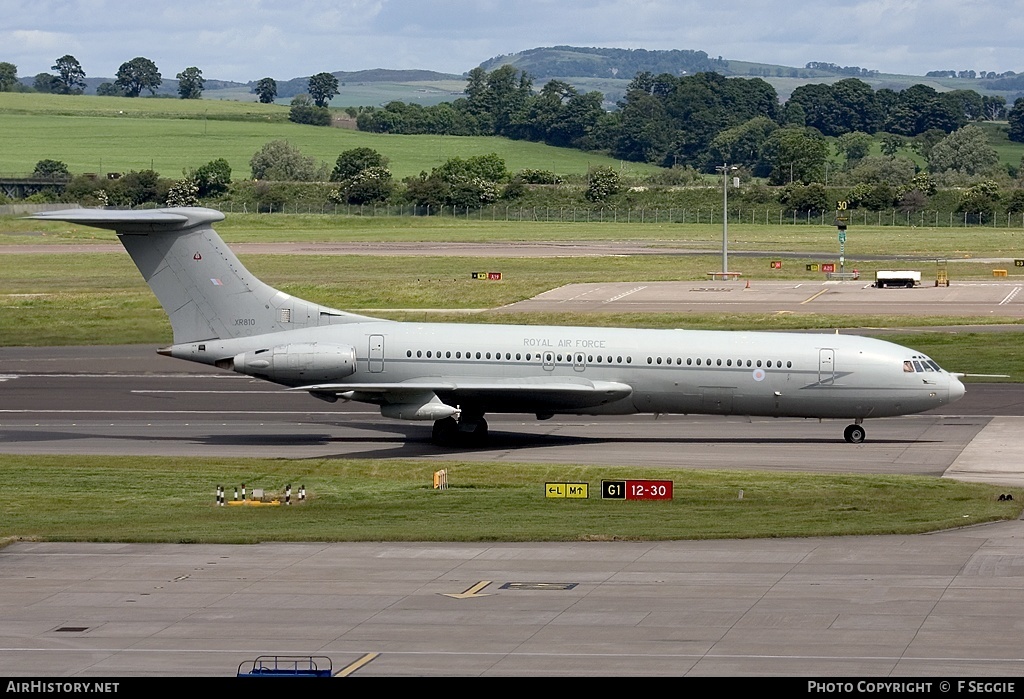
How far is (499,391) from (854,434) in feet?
38.8

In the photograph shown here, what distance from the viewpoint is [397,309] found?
85.9 meters

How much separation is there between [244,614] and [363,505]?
1211 centimetres

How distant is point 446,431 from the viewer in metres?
48.1

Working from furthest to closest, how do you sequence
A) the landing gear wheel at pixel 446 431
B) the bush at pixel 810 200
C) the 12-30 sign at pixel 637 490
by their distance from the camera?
the bush at pixel 810 200, the landing gear wheel at pixel 446 431, the 12-30 sign at pixel 637 490

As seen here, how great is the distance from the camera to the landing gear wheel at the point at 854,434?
4784 cm

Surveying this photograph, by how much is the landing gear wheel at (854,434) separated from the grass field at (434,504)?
23.5ft

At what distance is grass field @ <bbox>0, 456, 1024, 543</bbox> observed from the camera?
33.6 meters

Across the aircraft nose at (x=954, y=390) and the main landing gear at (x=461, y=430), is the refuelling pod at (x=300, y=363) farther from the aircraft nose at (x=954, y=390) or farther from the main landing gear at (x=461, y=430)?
the aircraft nose at (x=954, y=390)

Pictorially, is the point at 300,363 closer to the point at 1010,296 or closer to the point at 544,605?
the point at 544,605

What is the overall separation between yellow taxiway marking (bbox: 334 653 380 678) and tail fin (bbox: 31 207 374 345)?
26524 mm

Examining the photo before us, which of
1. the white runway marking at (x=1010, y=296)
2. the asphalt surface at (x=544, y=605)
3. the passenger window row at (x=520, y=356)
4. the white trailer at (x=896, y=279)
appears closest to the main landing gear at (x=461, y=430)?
the passenger window row at (x=520, y=356)

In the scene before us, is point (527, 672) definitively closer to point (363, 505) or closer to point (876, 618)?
point (876, 618)

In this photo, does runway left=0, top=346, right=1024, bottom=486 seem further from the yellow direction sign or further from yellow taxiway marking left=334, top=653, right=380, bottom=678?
yellow taxiway marking left=334, top=653, right=380, bottom=678
